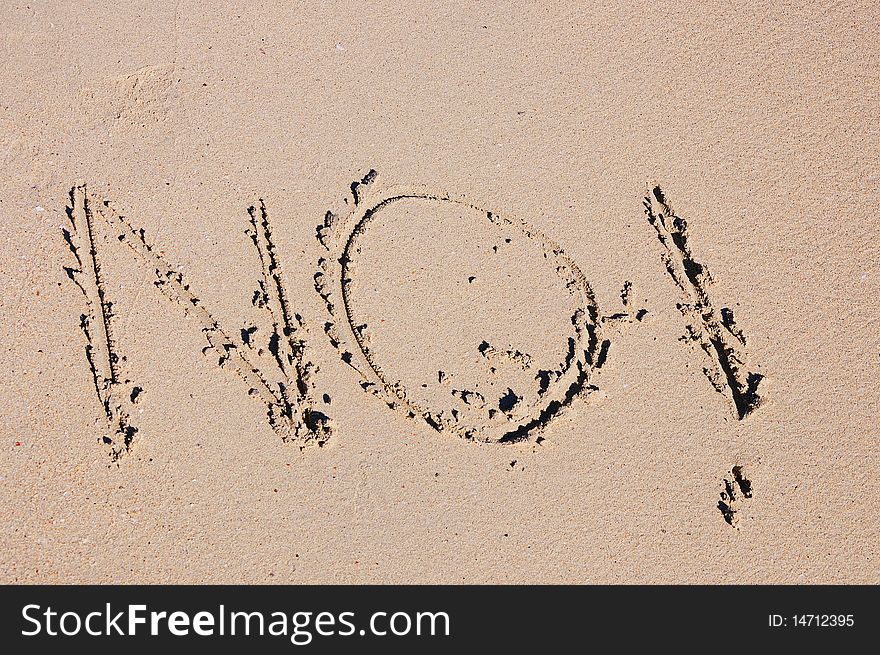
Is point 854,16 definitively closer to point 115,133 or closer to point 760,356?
point 760,356

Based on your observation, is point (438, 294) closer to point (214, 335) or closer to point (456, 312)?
point (456, 312)

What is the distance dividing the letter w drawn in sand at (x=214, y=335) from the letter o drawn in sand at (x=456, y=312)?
0.22 m

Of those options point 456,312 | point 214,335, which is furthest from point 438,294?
point 214,335

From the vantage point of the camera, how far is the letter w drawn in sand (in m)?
3.03

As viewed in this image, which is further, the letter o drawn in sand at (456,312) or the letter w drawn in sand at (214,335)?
the letter o drawn in sand at (456,312)

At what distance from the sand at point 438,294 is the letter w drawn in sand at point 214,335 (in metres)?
0.01

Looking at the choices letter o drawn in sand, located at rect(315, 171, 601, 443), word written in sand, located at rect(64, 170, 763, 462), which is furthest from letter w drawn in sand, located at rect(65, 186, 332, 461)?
letter o drawn in sand, located at rect(315, 171, 601, 443)

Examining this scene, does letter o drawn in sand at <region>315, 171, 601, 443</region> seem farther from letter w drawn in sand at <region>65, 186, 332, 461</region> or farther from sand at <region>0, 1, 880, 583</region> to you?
letter w drawn in sand at <region>65, 186, 332, 461</region>

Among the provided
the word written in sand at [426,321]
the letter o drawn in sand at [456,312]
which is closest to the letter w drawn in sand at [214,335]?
the word written in sand at [426,321]

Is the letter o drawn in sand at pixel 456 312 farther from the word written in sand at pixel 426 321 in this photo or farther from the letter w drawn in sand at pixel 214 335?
the letter w drawn in sand at pixel 214 335

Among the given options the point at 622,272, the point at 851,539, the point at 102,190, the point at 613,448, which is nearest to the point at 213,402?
the point at 102,190

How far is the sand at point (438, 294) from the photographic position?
9.64 ft

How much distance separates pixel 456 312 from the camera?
3293mm

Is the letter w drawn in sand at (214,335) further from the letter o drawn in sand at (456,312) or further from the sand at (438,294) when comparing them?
the letter o drawn in sand at (456,312)
